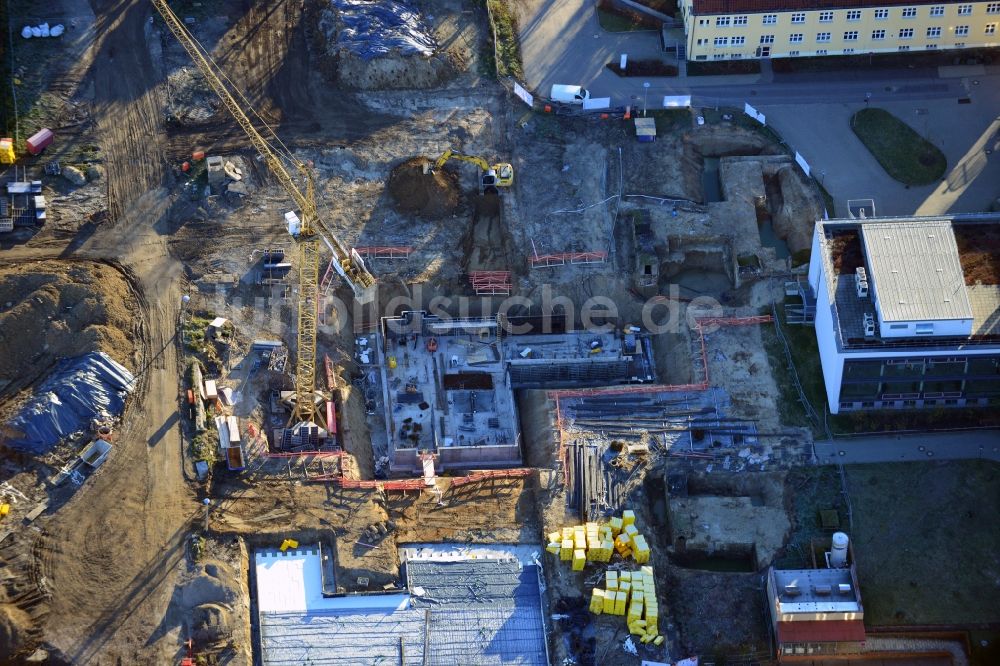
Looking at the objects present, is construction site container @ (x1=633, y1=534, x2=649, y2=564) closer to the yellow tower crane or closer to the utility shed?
the utility shed

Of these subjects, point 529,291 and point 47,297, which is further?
point 529,291

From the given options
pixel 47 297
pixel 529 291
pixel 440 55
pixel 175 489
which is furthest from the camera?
pixel 440 55

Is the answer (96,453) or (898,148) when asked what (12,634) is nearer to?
(96,453)

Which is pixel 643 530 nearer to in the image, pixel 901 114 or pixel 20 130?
pixel 901 114

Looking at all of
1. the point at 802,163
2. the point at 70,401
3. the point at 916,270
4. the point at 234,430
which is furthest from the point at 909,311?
the point at 70,401

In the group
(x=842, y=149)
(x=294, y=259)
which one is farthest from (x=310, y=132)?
(x=842, y=149)

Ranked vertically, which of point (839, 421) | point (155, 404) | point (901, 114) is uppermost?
point (901, 114)

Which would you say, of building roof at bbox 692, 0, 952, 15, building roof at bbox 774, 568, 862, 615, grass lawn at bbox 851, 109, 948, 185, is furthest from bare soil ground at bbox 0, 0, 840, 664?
building roof at bbox 692, 0, 952, 15
